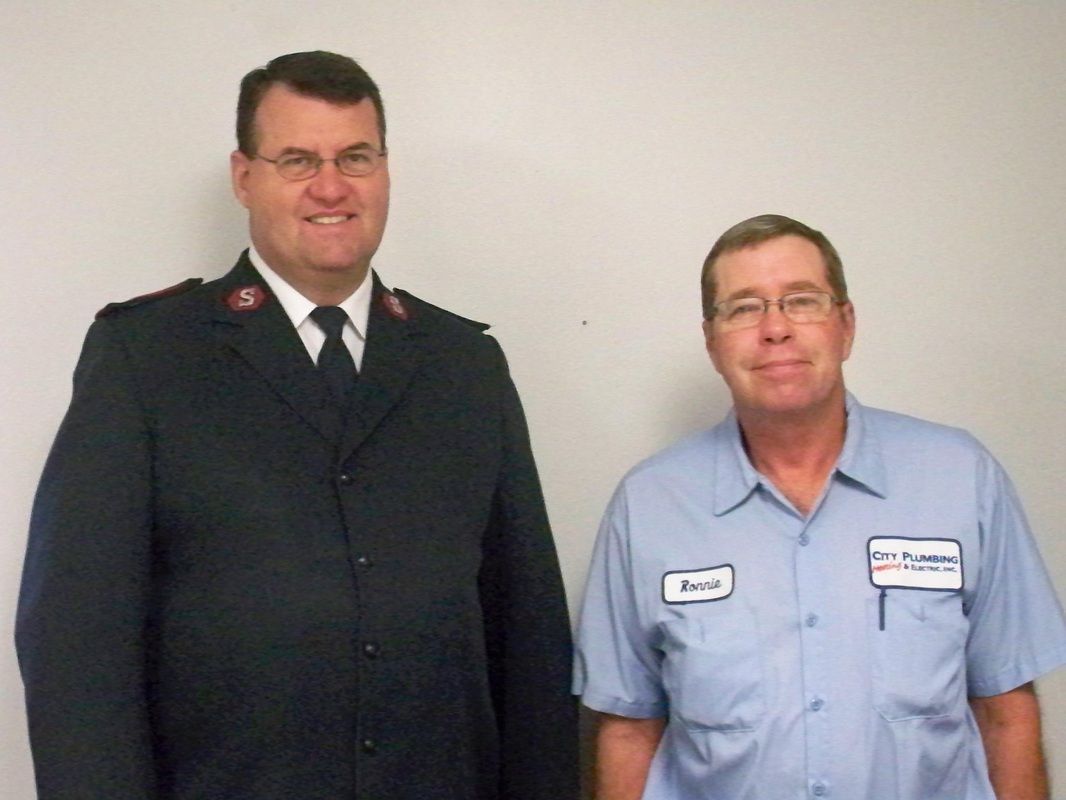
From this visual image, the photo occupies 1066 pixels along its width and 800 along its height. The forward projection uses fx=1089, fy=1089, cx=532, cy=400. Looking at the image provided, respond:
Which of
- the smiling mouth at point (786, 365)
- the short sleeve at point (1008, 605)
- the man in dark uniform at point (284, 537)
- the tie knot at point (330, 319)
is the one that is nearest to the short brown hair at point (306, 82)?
the man in dark uniform at point (284, 537)

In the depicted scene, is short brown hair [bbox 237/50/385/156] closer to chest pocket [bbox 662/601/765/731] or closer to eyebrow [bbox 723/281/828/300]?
eyebrow [bbox 723/281/828/300]

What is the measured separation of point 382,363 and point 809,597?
2.31ft

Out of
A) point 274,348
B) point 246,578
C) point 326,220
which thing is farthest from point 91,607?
point 326,220

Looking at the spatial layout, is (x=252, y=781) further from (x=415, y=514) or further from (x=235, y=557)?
(x=415, y=514)

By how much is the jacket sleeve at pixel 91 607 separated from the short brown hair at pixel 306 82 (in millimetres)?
446

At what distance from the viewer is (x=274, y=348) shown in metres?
1.54

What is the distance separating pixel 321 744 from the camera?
57.4 inches

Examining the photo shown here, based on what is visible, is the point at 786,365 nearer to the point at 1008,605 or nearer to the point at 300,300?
the point at 1008,605

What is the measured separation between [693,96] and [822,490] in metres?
0.89

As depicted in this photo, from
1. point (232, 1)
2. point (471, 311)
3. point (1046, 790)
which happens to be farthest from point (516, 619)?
point (232, 1)

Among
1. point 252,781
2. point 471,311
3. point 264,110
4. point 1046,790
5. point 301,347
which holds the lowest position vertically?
point 1046,790

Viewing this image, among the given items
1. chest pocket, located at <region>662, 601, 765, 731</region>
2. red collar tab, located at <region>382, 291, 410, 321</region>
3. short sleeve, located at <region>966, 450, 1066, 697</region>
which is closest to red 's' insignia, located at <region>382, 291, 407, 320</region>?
red collar tab, located at <region>382, 291, 410, 321</region>

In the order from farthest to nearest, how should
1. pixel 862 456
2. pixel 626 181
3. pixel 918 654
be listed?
1. pixel 626 181
2. pixel 862 456
3. pixel 918 654

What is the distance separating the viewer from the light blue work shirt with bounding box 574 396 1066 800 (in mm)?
1517
